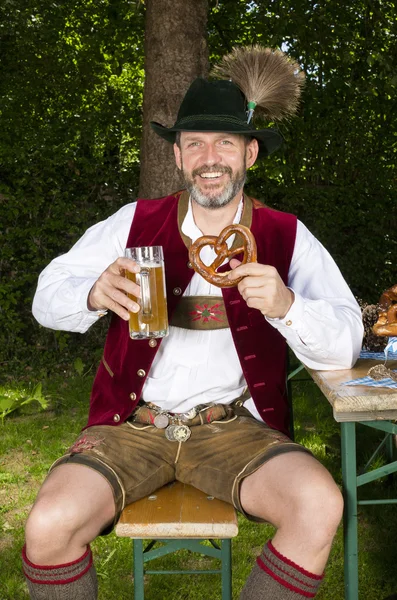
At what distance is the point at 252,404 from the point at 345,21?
568cm

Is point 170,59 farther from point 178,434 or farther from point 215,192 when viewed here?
point 178,434

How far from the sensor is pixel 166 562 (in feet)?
10.9

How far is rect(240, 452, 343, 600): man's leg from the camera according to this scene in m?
1.98

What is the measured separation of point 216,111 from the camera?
8.75 feet

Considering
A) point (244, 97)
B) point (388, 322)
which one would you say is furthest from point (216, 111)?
point (388, 322)

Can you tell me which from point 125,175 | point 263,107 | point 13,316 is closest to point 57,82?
point 125,175

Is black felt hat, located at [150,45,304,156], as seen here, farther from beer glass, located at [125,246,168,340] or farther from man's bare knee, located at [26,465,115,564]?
man's bare knee, located at [26,465,115,564]

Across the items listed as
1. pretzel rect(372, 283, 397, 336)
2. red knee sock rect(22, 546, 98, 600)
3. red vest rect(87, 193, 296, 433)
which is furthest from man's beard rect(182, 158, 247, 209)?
red knee sock rect(22, 546, 98, 600)

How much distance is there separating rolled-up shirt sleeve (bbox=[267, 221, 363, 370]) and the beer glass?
0.38 m

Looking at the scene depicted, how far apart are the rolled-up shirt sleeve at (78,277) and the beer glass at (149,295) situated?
0.32 metres

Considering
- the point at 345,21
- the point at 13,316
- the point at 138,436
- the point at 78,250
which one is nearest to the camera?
the point at 138,436

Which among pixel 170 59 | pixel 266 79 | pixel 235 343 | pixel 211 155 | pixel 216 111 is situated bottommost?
pixel 235 343

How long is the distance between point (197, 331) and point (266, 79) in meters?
1.03

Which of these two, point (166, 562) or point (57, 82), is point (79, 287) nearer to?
point (166, 562)
